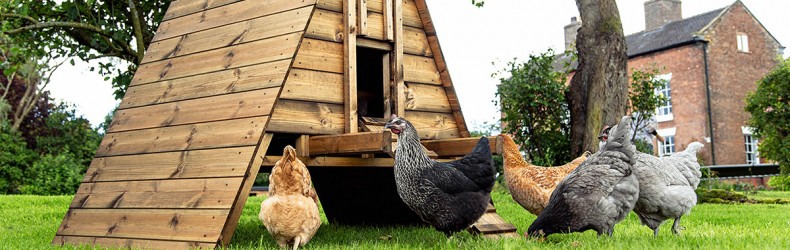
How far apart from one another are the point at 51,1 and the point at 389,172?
18.2ft

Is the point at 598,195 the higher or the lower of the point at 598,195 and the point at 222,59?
the lower

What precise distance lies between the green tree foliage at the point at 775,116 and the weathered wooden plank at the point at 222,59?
14.7 m

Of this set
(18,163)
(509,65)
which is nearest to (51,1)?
(509,65)

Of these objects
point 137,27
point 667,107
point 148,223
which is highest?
point 137,27

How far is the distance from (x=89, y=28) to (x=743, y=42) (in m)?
24.7

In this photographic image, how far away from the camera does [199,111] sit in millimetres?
6289

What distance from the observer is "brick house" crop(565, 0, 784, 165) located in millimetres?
25547

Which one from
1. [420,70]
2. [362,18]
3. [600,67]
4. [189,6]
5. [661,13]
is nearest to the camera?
[362,18]

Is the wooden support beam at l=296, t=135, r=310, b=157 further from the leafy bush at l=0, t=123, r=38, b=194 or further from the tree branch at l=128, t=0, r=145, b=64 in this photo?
the leafy bush at l=0, t=123, r=38, b=194

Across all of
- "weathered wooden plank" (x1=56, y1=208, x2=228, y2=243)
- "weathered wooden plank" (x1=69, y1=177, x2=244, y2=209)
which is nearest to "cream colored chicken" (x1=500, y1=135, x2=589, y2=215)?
"weathered wooden plank" (x1=69, y1=177, x2=244, y2=209)

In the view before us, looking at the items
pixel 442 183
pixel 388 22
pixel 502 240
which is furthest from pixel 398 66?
pixel 502 240

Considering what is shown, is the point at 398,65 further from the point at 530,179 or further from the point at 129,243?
the point at 129,243

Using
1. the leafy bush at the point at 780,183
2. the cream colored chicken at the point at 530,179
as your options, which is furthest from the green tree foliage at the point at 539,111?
the leafy bush at the point at 780,183

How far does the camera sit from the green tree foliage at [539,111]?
13.2 metres
